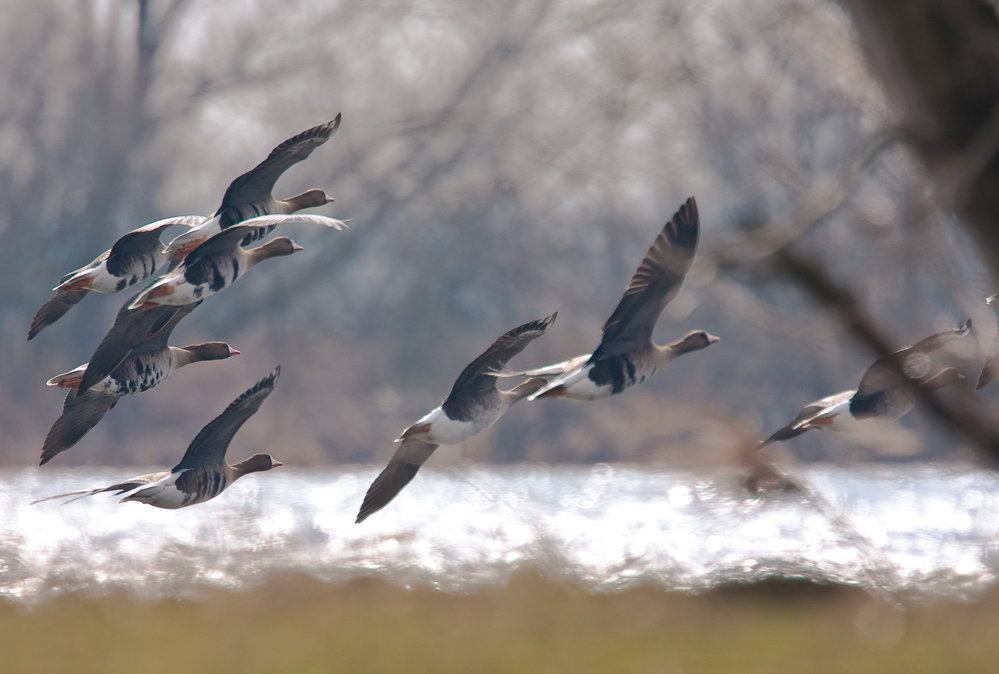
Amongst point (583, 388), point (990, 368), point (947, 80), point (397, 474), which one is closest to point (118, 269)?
point (397, 474)

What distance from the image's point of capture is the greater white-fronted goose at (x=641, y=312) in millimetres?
1238

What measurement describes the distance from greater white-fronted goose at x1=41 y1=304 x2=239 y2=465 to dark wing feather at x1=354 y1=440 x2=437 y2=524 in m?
0.35

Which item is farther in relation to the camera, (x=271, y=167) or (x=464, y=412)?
(x=271, y=167)

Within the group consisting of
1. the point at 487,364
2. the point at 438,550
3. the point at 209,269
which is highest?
the point at 209,269

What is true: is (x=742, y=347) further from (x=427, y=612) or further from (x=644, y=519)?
(x=427, y=612)

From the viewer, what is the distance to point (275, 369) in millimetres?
1317

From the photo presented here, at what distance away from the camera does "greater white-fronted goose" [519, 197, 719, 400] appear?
1.24 meters

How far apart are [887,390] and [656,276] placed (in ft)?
1.53

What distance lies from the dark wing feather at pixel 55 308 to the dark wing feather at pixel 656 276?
0.88 m

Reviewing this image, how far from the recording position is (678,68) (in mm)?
3316

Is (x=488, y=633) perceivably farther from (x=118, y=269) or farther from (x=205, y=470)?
(x=118, y=269)

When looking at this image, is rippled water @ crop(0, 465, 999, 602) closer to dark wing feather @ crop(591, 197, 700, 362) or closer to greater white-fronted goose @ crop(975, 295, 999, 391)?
greater white-fronted goose @ crop(975, 295, 999, 391)

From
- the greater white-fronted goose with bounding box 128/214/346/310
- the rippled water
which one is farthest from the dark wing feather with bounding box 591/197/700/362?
the rippled water

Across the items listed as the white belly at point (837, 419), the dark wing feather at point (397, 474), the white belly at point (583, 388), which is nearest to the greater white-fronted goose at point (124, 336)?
the dark wing feather at point (397, 474)
